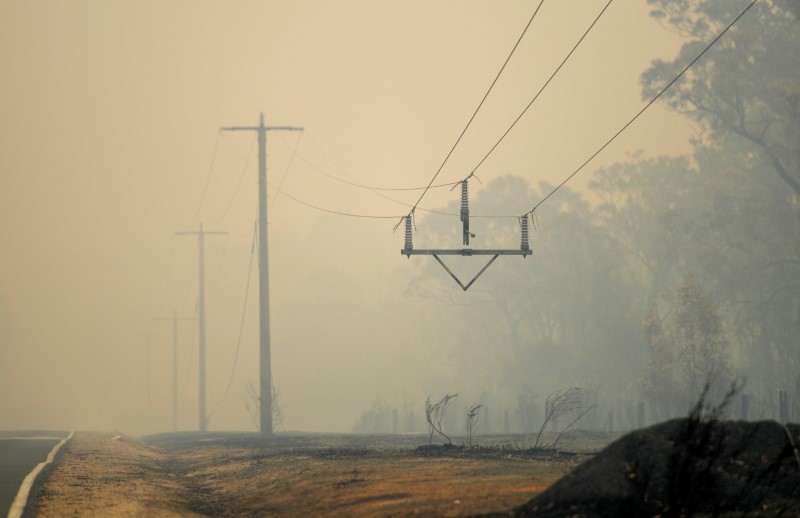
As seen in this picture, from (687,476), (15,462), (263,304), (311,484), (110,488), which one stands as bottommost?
(110,488)

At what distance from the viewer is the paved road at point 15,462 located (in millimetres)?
20766

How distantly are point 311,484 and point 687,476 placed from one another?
404 inches

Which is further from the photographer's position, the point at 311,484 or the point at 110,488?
the point at 110,488

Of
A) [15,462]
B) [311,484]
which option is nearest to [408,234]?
[311,484]

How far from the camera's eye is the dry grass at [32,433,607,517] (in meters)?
16.8

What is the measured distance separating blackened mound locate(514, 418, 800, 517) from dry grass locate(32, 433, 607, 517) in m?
1.60

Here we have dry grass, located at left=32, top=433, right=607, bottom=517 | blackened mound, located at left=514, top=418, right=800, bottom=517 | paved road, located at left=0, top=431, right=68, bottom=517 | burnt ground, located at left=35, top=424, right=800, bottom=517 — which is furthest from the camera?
paved road, located at left=0, top=431, right=68, bottom=517

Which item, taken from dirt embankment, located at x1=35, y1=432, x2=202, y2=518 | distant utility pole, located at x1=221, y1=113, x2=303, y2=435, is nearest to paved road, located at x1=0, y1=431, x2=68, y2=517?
dirt embankment, located at x1=35, y1=432, x2=202, y2=518

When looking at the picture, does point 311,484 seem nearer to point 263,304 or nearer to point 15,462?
point 15,462

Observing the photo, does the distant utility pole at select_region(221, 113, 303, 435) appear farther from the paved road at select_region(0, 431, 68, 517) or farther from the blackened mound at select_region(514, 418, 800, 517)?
the blackened mound at select_region(514, 418, 800, 517)

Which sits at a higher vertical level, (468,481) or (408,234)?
(408,234)

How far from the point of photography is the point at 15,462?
94.7 ft

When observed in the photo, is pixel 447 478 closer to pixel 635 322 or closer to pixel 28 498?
pixel 28 498

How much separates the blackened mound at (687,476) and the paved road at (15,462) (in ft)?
30.9
